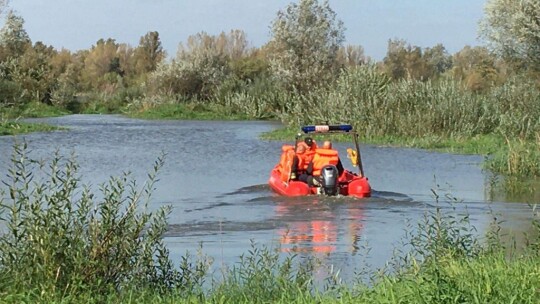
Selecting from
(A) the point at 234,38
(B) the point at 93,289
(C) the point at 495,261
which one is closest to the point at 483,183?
(C) the point at 495,261

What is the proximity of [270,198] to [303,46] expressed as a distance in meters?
34.6

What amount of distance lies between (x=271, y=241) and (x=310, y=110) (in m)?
26.0

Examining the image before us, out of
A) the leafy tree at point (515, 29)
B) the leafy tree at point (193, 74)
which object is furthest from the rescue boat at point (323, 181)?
the leafy tree at point (193, 74)

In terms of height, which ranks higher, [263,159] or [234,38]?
[234,38]

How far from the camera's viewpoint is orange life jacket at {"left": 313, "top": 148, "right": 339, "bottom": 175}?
63.2ft

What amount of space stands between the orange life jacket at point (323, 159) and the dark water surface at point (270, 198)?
0.90 metres

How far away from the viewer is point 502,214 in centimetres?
1762

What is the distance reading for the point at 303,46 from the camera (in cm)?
5362

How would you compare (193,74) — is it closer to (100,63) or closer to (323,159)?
(100,63)

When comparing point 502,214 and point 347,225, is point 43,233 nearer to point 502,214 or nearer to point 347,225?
point 347,225

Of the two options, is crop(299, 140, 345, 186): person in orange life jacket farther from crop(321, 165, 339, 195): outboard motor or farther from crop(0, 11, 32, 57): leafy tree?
crop(0, 11, 32, 57): leafy tree

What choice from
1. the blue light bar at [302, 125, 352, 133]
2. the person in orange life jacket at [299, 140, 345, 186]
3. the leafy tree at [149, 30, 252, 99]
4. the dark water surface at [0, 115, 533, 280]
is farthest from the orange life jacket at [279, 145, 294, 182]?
the leafy tree at [149, 30, 252, 99]

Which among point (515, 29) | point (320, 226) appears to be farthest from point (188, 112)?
point (320, 226)

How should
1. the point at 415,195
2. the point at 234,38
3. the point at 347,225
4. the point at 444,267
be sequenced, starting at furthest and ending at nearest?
1. the point at 234,38
2. the point at 415,195
3. the point at 347,225
4. the point at 444,267
